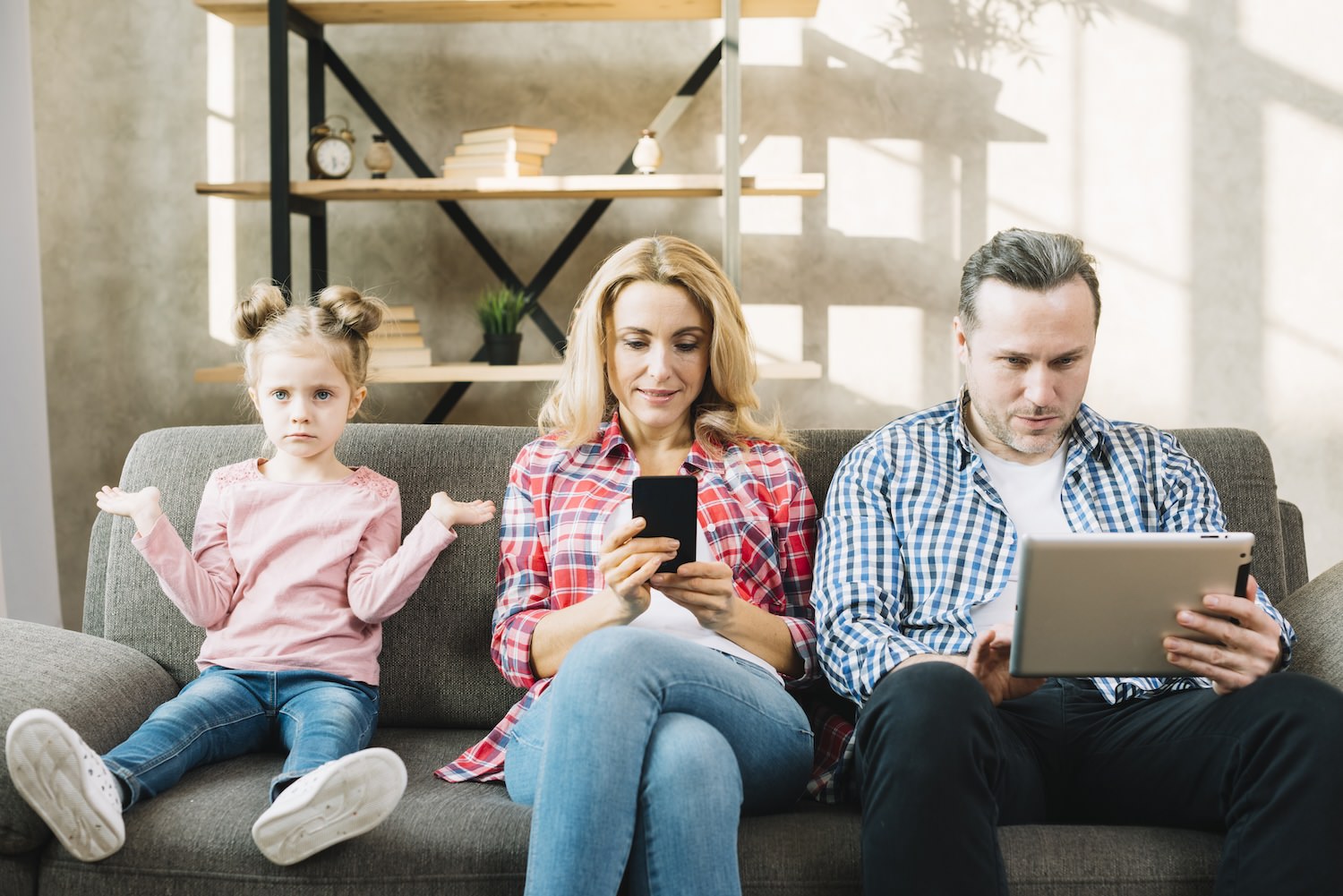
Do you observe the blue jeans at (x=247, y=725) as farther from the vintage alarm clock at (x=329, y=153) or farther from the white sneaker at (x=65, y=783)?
the vintage alarm clock at (x=329, y=153)

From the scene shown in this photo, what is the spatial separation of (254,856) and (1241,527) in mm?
1472

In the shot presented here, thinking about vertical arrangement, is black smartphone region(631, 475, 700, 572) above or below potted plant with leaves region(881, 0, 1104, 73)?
below

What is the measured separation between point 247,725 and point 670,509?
27.3 inches

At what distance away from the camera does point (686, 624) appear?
5.23 feet

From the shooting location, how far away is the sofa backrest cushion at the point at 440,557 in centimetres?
180

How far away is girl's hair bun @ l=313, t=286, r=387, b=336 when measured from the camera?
178cm

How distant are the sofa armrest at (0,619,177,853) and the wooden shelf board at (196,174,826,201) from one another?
1.44 metres

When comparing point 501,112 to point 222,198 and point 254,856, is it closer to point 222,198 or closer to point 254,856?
point 222,198

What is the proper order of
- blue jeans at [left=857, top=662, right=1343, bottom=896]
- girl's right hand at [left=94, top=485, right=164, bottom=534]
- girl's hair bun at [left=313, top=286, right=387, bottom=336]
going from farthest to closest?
1. girl's hair bun at [left=313, top=286, right=387, bottom=336]
2. girl's right hand at [left=94, top=485, right=164, bottom=534]
3. blue jeans at [left=857, top=662, right=1343, bottom=896]

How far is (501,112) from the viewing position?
311cm

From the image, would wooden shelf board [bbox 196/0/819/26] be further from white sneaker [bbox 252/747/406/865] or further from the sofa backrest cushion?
white sneaker [bbox 252/747/406/865]

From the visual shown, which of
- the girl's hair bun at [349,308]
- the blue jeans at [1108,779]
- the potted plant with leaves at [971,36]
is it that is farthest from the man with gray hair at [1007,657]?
the potted plant with leaves at [971,36]

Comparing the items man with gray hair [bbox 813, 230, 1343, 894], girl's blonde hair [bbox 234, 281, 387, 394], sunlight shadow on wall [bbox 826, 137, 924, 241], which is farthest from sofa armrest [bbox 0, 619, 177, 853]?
sunlight shadow on wall [bbox 826, 137, 924, 241]

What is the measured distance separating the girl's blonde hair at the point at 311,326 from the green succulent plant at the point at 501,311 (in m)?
1.13
